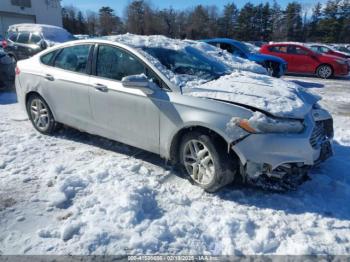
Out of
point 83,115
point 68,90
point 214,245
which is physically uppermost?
point 68,90

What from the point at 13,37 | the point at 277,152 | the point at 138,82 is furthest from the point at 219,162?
the point at 13,37

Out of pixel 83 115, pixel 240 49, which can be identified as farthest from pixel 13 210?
pixel 240 49

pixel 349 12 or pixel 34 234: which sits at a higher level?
pixel 349 12

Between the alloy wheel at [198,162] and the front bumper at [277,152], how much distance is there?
359mm

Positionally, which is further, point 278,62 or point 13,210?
point 278,62

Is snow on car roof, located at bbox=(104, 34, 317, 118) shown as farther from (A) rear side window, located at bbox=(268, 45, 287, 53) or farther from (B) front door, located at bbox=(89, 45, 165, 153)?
(A) rear side window, located at bbox=(268, 45, 287, 53)

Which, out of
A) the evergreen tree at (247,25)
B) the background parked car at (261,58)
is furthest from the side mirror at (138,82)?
the evergreen tree at (247,25)

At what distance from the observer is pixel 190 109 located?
11.3ft

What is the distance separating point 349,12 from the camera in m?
56.1

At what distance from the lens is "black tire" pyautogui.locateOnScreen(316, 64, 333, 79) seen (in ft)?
44.5

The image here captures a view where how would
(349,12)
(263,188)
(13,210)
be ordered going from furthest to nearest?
(349,12) → (263,188) → (13,210)

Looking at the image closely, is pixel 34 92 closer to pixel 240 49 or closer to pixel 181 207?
pixel 181 207

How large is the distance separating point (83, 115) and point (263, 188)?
2607mm

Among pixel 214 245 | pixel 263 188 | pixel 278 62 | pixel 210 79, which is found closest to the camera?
pixel 214 245
